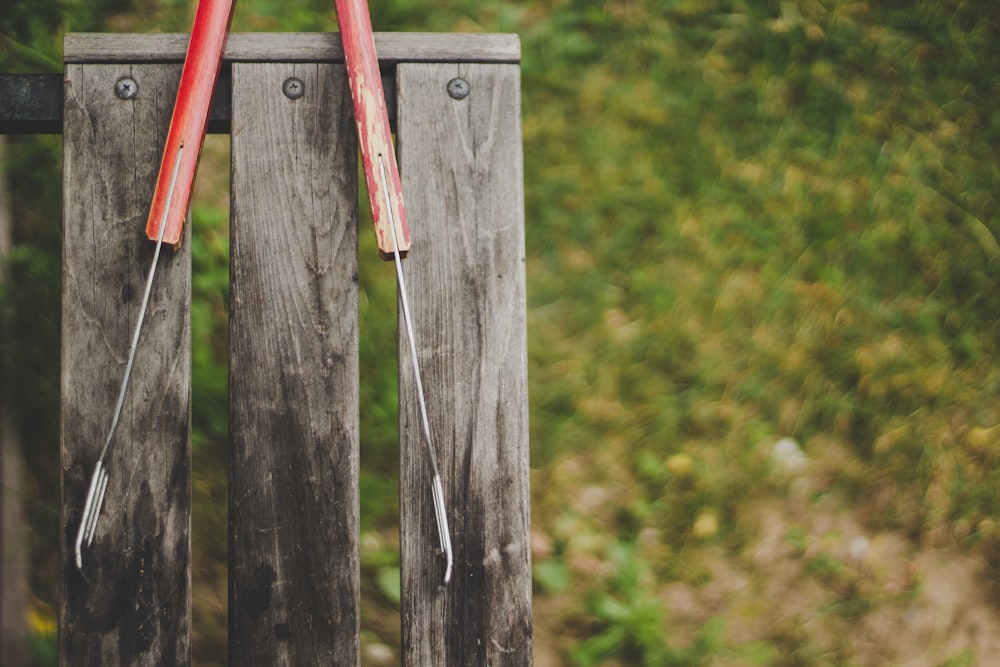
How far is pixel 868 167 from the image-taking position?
203 cm

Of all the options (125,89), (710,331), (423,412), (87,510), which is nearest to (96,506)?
(87,510)

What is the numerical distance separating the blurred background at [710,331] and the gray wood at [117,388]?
29.1 inches

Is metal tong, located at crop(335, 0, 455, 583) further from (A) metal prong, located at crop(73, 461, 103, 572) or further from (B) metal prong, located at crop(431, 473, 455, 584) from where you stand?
(A) metal prong, located at crop(73, 461, 103, 572)

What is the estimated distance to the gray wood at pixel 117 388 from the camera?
1.03 metres

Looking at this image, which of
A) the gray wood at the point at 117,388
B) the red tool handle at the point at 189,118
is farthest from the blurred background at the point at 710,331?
the red tool handle at the point at 189,118

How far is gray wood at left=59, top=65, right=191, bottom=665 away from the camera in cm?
103

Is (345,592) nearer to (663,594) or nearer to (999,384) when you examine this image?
(663,594)

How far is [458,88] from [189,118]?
1.22 feet

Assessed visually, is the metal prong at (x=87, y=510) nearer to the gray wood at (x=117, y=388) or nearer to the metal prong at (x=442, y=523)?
the gray wood at (x=117, y=388)

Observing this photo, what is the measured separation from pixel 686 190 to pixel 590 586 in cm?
102

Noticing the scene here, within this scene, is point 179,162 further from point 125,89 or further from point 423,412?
point 423,412

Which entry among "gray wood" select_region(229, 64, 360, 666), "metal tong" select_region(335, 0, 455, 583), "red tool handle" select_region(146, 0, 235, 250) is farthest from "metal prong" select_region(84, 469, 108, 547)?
"metal tong" select_region(335, 0, 455, 583)

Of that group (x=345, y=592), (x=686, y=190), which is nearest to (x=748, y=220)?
(x=686, y=190)

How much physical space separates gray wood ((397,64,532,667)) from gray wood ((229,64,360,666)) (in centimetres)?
8
